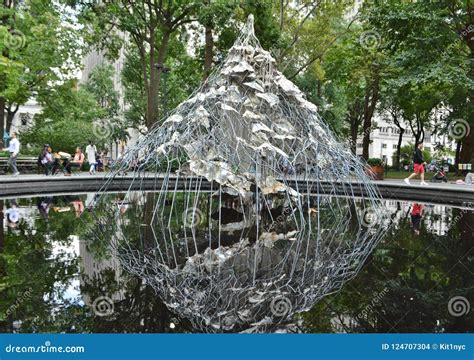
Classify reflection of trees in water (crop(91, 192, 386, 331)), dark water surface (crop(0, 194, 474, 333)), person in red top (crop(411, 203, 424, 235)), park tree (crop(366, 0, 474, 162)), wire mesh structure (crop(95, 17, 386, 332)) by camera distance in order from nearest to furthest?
dark water surface (crop(0, 194, 474, 333)) → reflection of trees in water (crop(91, 192, 386, 331)) → wire mesh structure (crop(95, 17, 386, 332)) → person in red top (crop(411, 203, 424, 235)) → park tree (crop(366, 0, 474, 162))

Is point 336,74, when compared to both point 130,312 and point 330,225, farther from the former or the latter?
point 130,312

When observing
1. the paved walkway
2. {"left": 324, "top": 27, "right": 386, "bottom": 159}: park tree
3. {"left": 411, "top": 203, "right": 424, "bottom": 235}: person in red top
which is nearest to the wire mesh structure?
{"left": 411, "top": 203, "right": 424, "bottom": 235}: person in red top

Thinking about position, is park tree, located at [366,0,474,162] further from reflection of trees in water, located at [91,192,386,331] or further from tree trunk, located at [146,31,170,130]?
tree trunk, located at [146,31,170,130]

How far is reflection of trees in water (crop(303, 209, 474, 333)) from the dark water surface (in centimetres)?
1

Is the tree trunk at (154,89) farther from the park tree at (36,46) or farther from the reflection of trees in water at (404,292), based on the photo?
the reflection of trees in water at (404,292)

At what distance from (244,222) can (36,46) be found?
18.8 metres

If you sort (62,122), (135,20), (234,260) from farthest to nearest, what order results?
(62,122) < (135,20) < (234,260)

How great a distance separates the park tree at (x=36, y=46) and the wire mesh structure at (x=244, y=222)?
12.3 meters

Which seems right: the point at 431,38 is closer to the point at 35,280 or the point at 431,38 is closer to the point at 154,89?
the point at 154,89

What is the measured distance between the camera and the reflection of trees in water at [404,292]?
452 cm

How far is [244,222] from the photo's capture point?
1066 centimetres

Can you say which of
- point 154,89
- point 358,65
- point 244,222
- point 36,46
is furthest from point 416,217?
point 36,46

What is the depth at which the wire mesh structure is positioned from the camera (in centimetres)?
531

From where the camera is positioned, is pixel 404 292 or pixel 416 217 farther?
pixel 416 217
